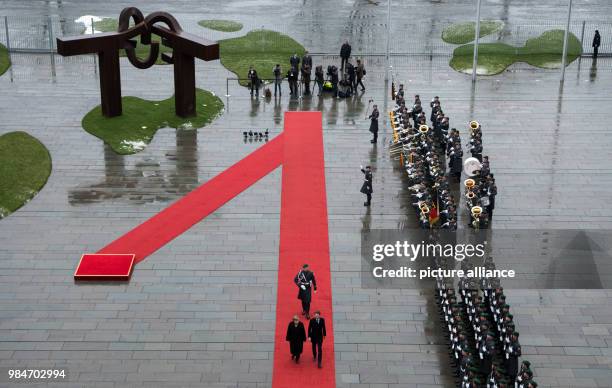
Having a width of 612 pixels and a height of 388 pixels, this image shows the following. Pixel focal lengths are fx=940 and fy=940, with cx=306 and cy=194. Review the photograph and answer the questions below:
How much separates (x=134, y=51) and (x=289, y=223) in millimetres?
13382

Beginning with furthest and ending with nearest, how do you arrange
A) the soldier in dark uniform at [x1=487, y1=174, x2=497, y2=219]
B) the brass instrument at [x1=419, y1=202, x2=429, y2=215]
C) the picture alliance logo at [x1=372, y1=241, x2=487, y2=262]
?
the soldier in dark uniform at [x1=487, y1=174, x2=497, y2=219]
the brass instrument at [x1=419, y1=202, x2=429, y2=215]
the picture alliance logo at [x1=372, y1=241, x2=487, y2=262]

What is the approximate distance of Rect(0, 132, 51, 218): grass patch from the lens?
32.3 m

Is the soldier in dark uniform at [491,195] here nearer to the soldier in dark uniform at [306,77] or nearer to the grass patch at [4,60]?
the soldier in dark uniform at [306,77]

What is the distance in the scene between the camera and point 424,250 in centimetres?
2847

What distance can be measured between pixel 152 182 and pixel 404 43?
24126mm

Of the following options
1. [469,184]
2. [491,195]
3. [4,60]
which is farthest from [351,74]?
[4,60]

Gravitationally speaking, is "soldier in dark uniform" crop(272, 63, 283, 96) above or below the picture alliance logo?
above

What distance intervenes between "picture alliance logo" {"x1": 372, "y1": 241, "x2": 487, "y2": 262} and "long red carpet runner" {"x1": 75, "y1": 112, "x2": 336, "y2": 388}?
1711 millimetres

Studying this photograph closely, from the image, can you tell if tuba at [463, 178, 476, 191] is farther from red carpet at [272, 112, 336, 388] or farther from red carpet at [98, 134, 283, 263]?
red carpet at [98, 134, 283, 263]

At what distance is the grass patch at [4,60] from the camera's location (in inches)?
1848

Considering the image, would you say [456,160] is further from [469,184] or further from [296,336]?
[296,336]

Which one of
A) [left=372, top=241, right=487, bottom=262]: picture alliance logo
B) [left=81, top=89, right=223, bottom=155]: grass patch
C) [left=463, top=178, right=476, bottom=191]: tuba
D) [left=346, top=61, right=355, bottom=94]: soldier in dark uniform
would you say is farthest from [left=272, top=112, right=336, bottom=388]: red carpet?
[left=463, top=178, right=476, bottom=191]: tuba

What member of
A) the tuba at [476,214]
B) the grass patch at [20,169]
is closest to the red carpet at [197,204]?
the grass patch at [20,169]

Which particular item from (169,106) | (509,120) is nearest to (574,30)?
(509,120)
